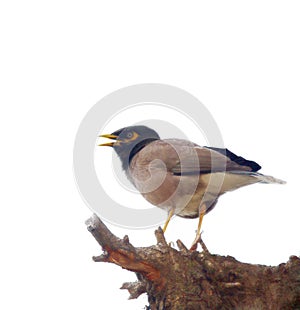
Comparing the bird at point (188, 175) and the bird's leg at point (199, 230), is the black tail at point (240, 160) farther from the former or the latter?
the bird's leg at point (199, 230)

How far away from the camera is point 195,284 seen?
625cm

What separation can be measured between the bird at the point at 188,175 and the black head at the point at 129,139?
17cm

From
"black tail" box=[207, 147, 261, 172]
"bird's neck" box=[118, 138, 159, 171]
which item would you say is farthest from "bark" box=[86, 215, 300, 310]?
"bird's neck" box=[118, 138, 159, 171]

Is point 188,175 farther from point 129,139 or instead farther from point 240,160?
point 129,139

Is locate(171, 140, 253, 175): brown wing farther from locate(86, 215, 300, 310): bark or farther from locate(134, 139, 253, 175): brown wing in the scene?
locate(86, 215, 300, 310): bark

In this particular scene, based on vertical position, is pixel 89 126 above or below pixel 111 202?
above

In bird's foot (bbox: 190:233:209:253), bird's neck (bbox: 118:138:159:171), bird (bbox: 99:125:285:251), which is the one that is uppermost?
bird's neck (bbox: 118:138:159:171)

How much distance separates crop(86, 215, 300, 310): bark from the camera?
5.78 meters

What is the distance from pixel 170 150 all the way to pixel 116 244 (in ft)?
8.08

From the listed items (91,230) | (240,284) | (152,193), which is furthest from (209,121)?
(91,230)

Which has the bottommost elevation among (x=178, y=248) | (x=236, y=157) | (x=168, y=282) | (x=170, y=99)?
(x=168, y=282)

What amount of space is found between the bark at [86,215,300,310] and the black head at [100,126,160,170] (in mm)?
1993

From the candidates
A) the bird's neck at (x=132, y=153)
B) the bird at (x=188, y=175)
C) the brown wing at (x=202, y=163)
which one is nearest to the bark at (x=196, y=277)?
the bird at (x=188, y=175)

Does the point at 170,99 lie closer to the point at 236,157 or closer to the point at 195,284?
the point at 236,157
